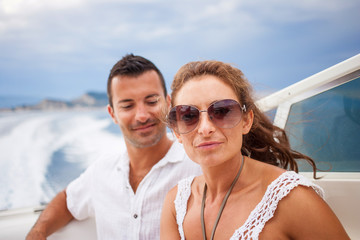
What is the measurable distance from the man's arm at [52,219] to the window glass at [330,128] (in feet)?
5.29

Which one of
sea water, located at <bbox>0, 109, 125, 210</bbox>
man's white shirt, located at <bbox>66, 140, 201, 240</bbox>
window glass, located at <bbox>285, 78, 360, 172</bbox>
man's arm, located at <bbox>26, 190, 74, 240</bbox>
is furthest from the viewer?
sea water, located at <bbox>0, 109, 125, 210</bbox>

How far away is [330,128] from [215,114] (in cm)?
95

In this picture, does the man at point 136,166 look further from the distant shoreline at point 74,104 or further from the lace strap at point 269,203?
the distant shoreline at point 74,104

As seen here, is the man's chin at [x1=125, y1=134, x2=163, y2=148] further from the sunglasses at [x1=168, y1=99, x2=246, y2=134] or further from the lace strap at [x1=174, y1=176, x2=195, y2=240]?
the sunglasses at [x1=168, y1=99, x2=246, y2=134]

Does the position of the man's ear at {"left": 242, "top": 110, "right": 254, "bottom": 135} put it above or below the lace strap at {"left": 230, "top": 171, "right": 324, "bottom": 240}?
above

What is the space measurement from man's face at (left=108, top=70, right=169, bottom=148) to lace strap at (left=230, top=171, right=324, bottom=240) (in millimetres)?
998

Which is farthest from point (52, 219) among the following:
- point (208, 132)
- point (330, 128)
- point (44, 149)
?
point (44, 149)

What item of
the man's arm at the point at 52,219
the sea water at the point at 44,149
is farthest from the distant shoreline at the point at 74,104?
the man's arm at the point at 52,219

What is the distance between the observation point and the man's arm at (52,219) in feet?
6.92

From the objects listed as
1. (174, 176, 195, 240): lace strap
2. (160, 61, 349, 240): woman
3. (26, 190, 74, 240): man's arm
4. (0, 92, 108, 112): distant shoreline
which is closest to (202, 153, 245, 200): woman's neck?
(160, 61, 349, 240): woman

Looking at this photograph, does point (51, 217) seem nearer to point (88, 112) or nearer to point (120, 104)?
point (120, 104)

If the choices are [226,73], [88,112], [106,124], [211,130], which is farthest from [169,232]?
[88,112]

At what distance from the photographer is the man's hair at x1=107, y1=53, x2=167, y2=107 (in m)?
1.96

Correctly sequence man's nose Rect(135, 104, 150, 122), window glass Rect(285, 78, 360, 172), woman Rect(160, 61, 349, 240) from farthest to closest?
man's nose Rect(135, 104, 150, 122)
window glass Rect(285, 78, 360, 172)
woman Rect(160, 61, 349, 240)
